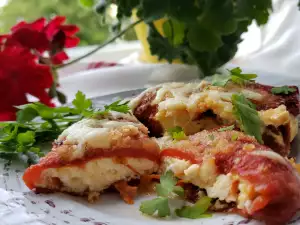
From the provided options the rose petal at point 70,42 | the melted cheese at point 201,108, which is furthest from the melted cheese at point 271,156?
the rose petal at point 70,42

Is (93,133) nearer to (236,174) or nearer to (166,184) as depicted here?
(166,184)

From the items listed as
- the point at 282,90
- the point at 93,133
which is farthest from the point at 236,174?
the point at 282,90

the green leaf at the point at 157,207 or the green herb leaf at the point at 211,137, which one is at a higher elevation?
the green herb leaf at the point at 211,137

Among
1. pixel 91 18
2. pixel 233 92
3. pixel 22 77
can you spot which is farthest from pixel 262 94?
pixel 91 18

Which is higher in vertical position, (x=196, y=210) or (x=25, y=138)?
(x=25, y=138)

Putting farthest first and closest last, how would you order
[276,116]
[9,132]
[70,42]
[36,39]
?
[70,42] < [36,39] < [9,132] < [276,116]

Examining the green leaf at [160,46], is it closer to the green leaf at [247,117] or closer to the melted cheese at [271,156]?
the green leaf at [247,117]

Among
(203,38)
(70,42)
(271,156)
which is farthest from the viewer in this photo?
(70,42)
